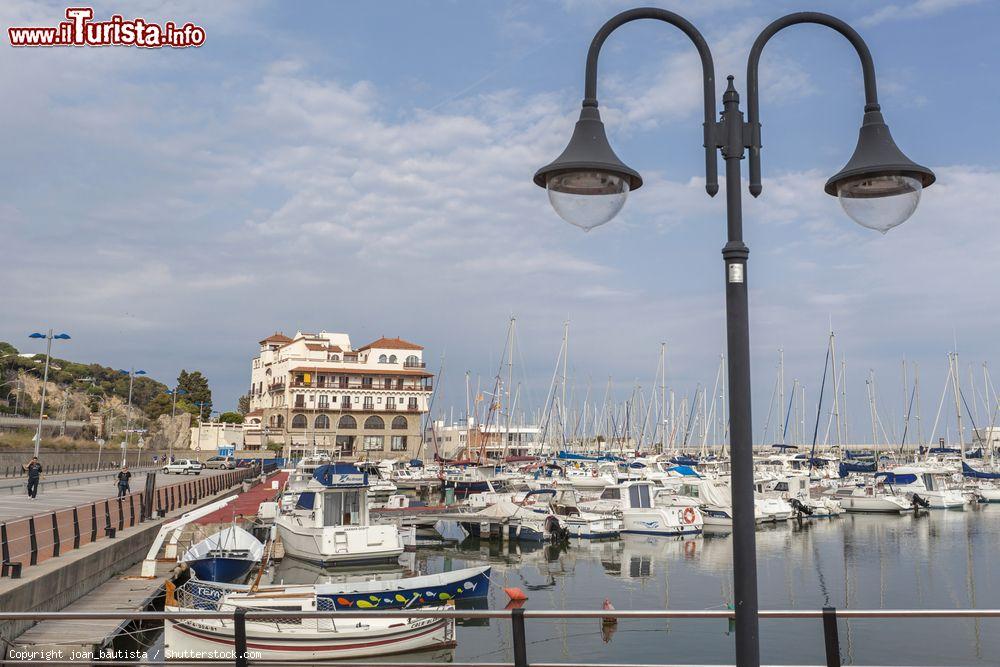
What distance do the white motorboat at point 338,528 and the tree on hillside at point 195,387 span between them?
10699cm

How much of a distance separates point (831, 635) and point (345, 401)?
10932 cm

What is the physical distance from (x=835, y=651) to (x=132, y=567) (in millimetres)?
24833

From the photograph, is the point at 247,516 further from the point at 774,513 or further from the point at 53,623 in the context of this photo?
the point at 774,513

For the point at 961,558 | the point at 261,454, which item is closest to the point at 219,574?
the point at 961,558

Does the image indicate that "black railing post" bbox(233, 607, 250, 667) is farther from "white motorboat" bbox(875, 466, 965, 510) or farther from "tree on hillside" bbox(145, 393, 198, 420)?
"tree on hillside" bbox(145, 393, 198, 420)

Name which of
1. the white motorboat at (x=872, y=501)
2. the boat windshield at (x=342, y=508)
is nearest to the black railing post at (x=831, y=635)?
the boat windshield at (x=342, y=508)

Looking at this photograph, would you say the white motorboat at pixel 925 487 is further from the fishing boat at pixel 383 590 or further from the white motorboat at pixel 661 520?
the fishing boat at pixel 383 590

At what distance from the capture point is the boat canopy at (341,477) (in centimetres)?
3212

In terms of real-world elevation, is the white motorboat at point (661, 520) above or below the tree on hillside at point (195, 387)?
below

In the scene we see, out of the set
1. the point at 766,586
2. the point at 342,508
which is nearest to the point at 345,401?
the point at 342,508

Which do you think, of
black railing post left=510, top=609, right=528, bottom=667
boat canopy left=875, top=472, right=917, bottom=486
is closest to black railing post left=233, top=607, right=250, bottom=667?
black railing post left=510, top=609, right=528, bottom=667

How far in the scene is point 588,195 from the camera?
562 centimetres

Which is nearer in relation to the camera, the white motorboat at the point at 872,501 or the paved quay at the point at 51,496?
the paved quay at the point at 51,496

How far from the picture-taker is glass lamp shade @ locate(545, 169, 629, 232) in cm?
560
